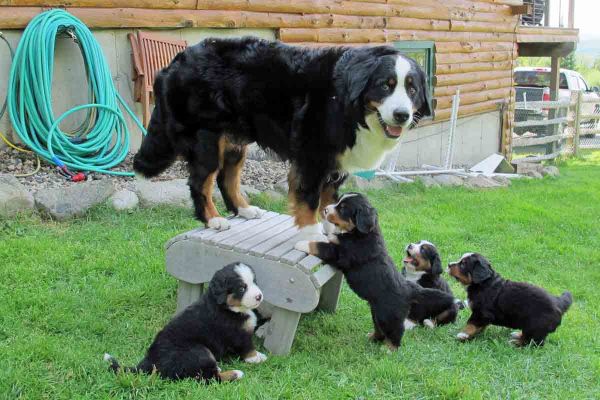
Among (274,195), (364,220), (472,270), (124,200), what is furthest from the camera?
(274,195)

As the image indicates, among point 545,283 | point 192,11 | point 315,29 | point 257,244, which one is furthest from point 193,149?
point 315,29

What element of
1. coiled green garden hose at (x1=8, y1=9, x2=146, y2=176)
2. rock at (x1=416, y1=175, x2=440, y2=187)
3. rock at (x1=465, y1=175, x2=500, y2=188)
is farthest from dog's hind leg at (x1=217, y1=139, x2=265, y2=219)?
rock at (x1=465, y1=175, x2=500, y2=188)

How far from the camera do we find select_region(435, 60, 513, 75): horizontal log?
12594 millimetres

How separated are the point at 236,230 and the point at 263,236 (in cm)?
23

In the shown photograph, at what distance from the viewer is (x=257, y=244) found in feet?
12.6

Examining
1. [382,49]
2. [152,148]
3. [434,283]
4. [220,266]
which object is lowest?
[434,283]

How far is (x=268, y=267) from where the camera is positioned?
3611mm

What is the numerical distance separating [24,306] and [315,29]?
7.02 meters

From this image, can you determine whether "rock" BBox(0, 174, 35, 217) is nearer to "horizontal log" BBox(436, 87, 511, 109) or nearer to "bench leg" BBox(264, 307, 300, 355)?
"bench leg" BBox(264, 307, 300, 355)

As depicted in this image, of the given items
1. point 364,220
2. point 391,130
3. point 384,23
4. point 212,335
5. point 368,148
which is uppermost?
point 384,23

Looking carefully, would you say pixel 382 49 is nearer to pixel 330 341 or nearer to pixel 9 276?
pixel 330 341

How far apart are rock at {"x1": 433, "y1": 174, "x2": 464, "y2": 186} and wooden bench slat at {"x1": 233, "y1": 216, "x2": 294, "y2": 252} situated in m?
6.11

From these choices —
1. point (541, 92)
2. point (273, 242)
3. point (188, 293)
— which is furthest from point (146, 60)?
point (541, 92)

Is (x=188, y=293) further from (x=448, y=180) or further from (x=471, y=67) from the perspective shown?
(x=471, y=67)
